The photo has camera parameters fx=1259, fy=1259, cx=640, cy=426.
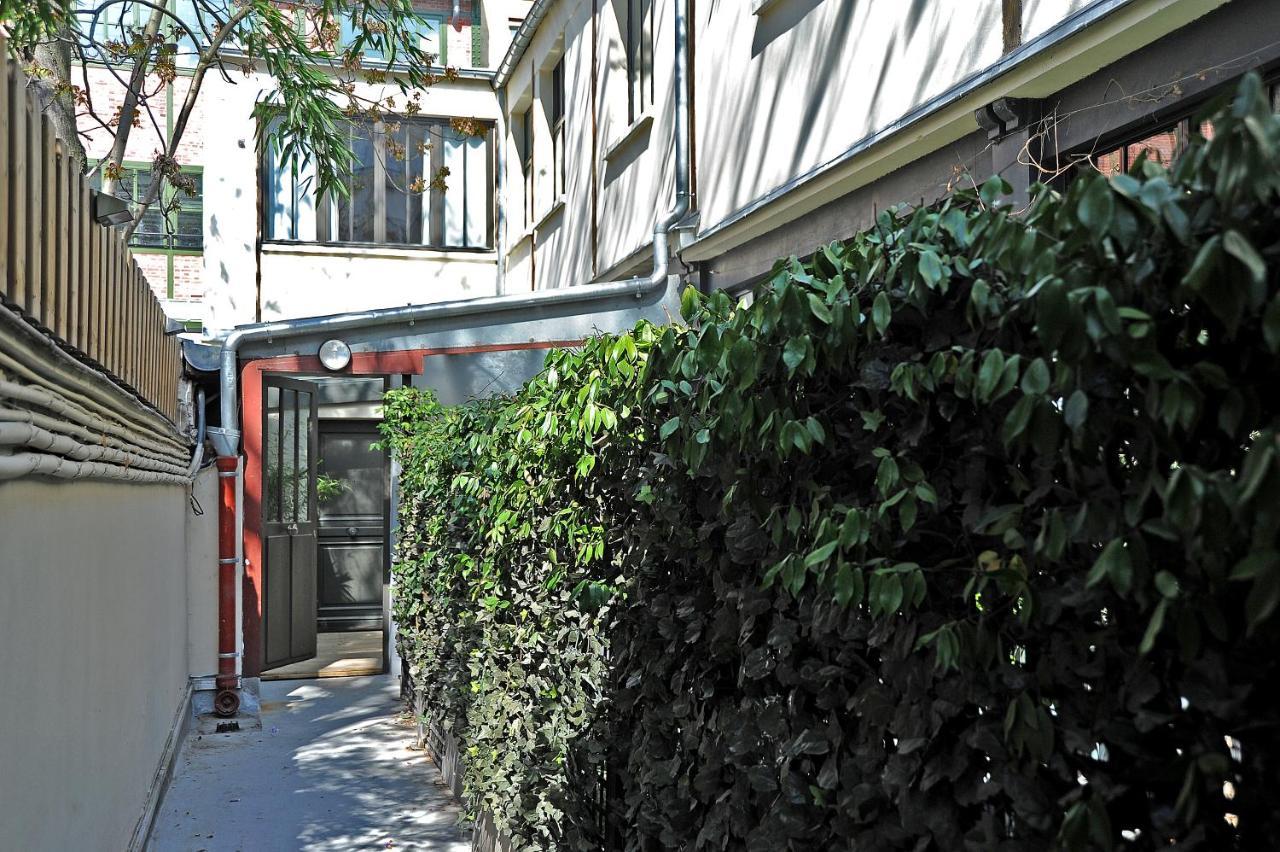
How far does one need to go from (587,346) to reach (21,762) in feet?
6.83

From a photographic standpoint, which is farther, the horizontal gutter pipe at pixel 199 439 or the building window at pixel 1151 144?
the horizontal gutter pipe at pixel 199 439

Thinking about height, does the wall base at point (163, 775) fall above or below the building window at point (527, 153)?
below

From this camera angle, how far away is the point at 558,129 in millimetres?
15562

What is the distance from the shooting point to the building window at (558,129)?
1525 cm

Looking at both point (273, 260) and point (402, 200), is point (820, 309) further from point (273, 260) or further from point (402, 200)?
point (402, 200)

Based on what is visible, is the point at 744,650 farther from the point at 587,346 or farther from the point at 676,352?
the point at 587,346

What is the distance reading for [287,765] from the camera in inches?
376

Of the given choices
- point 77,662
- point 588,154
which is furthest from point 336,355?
point 77,662

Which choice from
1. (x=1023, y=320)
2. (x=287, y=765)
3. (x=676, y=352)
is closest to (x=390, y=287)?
(x=287, y=765)

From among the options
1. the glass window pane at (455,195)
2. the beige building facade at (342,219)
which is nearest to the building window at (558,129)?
the beige building facade at (342,219)

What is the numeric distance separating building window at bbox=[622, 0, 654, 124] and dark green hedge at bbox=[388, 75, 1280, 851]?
8510mm

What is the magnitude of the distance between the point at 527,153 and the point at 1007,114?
41.6 feet

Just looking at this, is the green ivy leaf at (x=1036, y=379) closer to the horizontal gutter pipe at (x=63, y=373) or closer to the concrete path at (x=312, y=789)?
the horizontal gutter pipe at (x=63, y=373)

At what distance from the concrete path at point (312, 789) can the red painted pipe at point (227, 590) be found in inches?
17.5
